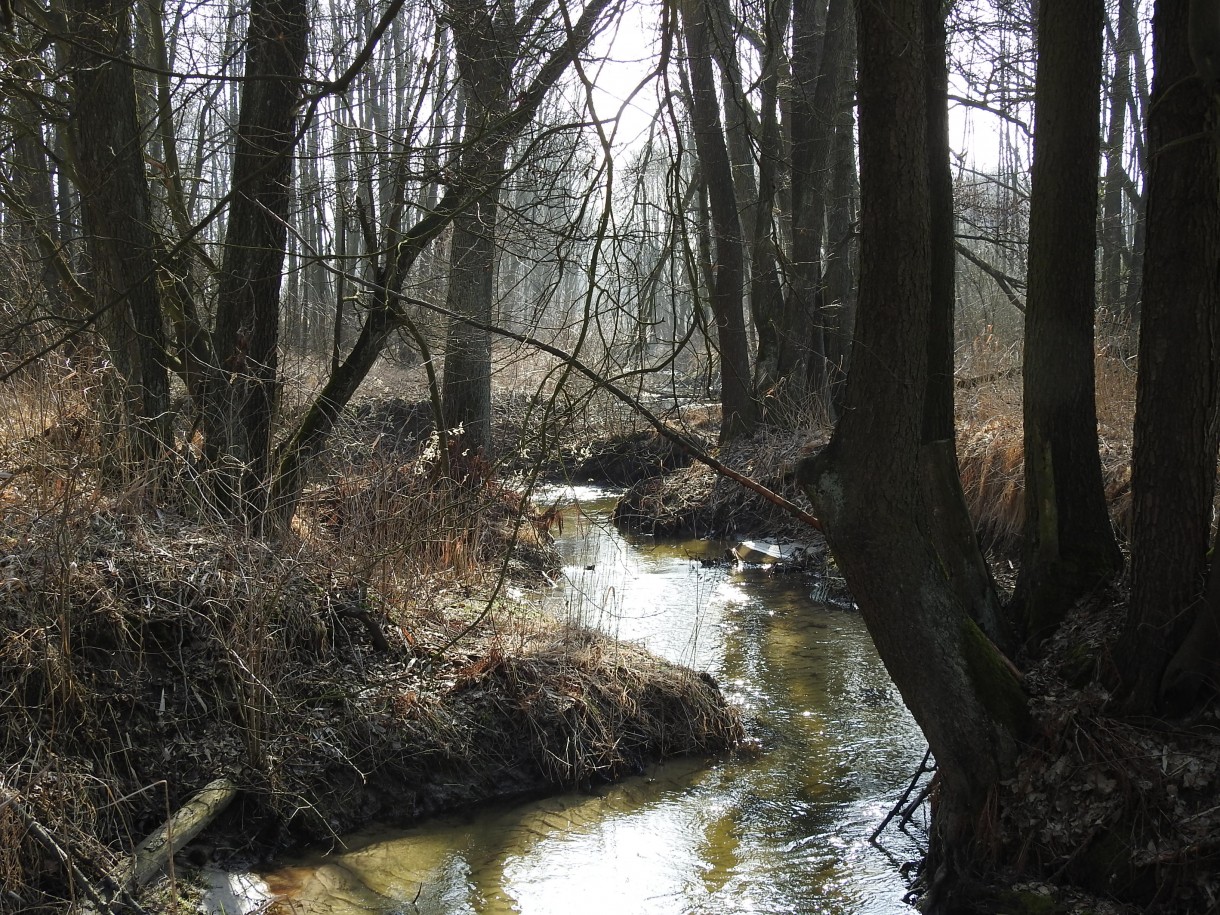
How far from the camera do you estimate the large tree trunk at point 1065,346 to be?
4.95 m

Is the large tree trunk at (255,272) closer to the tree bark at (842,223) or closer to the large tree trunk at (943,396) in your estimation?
the large tree trunk at (943,396)

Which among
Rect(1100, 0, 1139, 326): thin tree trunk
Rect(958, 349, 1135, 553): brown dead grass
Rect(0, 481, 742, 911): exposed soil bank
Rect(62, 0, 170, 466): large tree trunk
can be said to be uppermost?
Rect(1100, 0, 1139, 326): thin tree trunk

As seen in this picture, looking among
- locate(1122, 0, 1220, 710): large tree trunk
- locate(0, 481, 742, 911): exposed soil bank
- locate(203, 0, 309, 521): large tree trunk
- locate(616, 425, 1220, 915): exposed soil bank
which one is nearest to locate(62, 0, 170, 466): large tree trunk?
locate(203, 0, 309, 521): large tree trunk

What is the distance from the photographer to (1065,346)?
4.95 m

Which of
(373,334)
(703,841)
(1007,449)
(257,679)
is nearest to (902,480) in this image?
(703,841)

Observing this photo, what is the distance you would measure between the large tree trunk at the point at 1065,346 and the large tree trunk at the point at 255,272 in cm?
459

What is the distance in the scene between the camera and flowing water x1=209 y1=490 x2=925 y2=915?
4.74 meters

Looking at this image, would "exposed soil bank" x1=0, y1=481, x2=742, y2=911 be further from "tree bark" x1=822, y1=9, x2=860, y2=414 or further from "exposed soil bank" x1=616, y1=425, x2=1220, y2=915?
"tree bark" x1=822, y1=9, x2=860, y2=414

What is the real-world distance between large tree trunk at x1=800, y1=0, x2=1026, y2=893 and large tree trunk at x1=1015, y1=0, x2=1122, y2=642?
2.60 feet

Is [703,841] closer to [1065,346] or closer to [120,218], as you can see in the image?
[1065,346]

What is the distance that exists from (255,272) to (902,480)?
4901 mm

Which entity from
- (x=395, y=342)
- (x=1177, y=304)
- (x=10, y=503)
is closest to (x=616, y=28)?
(x=1177, y=304)

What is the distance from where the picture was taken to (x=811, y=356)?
14953 millimetres

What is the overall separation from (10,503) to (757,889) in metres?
4.14
